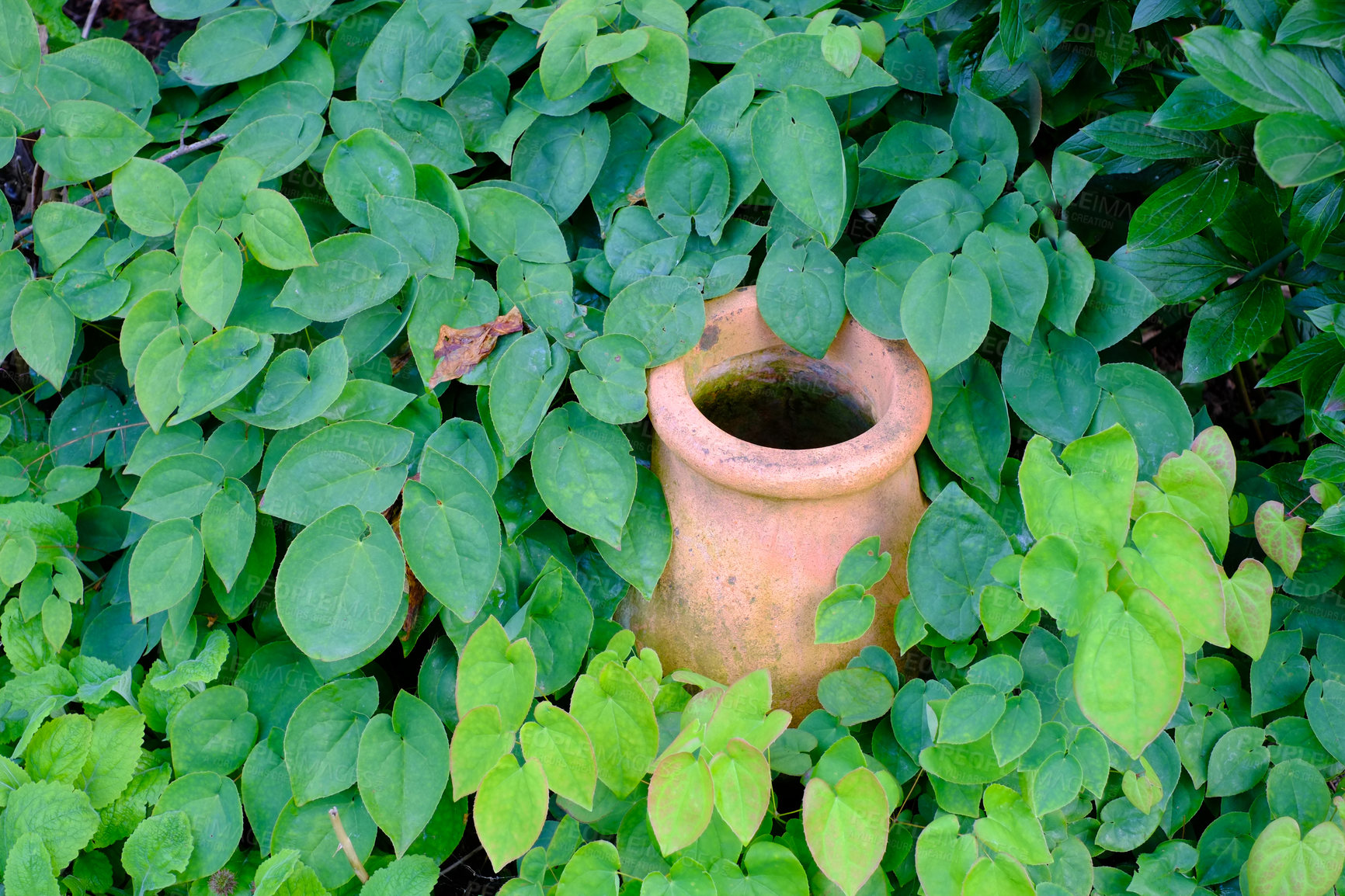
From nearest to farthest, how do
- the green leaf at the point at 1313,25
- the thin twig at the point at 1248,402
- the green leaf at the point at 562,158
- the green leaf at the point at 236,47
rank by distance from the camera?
the green leaf at the point at 1313,25, the green leaf at the point at 562,158, the green leaf at the point at 236,47, the thin twig at the point at 1248,402

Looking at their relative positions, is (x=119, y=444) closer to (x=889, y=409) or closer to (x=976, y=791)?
(x=889, y=409)

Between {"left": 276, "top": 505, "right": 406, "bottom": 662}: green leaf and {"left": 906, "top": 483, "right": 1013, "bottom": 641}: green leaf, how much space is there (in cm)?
76

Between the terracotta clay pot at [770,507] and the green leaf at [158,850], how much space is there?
2.48 ft

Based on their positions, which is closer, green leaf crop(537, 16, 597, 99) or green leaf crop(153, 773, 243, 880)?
green leaf crop(153, 773, 243, 880)

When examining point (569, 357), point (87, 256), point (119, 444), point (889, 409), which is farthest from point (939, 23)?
point (119, 444)

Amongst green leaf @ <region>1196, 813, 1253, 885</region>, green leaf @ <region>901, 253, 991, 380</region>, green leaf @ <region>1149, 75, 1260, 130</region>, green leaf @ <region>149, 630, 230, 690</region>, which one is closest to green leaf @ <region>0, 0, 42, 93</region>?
green leaf @ <region>149, 630, 230, 690</region>

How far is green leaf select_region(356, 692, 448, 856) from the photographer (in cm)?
140

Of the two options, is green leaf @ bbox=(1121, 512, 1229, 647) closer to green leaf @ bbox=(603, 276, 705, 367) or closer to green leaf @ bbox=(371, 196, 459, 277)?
green leaf @ bbox=(603, 276, 705, 367)

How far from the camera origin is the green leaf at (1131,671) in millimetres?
1086

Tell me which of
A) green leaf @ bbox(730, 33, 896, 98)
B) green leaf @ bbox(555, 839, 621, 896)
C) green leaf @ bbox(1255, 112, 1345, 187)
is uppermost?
green leaf @ bbox(1255, 112, 1345, 187)

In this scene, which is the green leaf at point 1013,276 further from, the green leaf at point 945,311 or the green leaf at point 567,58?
the green leaf at point 567,58

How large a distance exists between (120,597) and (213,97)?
105 cm

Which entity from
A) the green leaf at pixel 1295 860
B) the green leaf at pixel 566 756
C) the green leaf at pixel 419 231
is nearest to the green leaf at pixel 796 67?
the green leaf at pixel 419 231

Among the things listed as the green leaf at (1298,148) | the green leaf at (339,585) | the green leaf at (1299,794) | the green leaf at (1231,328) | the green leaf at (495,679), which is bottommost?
the green leaf at (1299,794)
